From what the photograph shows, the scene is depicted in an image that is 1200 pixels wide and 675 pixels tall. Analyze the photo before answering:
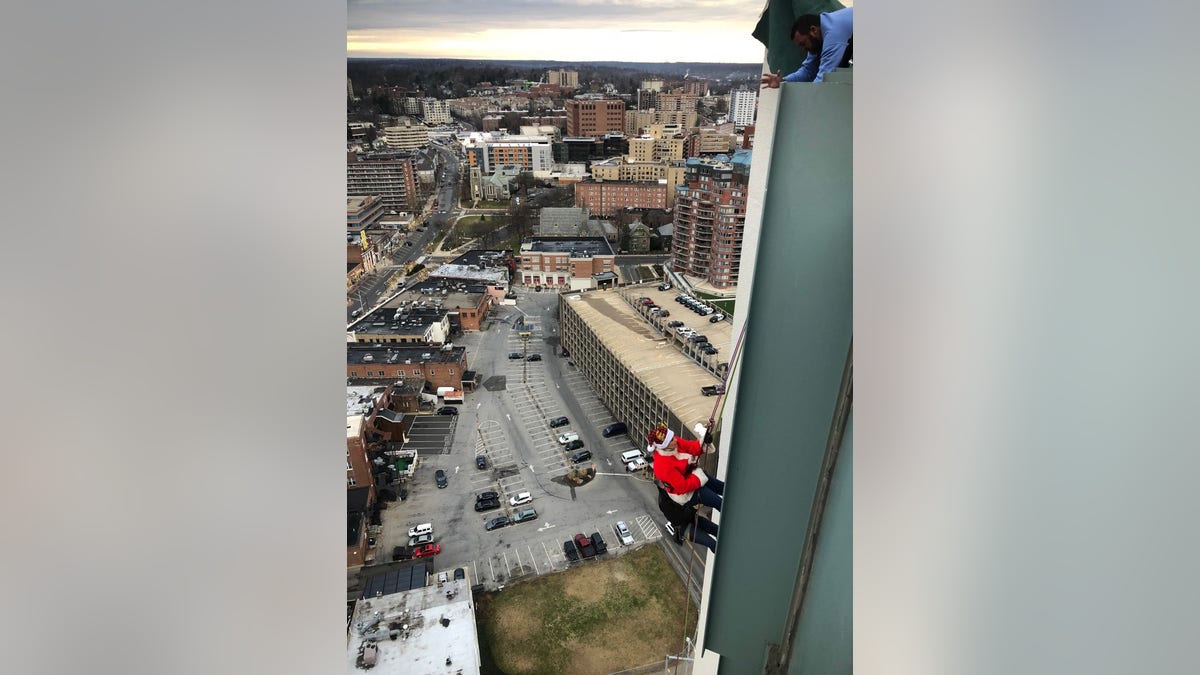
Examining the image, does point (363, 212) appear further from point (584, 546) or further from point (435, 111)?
point (584, 546)

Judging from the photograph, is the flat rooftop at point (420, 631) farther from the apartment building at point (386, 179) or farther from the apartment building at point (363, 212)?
the apartment building at point (386, 179)

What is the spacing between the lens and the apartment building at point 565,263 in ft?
46.1

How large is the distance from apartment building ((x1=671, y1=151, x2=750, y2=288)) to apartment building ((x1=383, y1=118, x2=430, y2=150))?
483 inches

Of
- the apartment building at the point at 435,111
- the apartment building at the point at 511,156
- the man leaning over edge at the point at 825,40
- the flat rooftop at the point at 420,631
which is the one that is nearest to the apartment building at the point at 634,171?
the apartment building at the point at 511,156

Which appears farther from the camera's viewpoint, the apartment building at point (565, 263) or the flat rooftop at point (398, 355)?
the apartment building at point (565, 263)

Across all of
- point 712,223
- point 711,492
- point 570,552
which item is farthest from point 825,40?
point 712,223

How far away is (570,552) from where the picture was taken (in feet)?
22.6

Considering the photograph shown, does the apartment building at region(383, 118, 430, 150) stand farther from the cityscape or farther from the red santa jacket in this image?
the red santa jacket

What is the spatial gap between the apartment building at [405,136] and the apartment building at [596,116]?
6059 millimetres

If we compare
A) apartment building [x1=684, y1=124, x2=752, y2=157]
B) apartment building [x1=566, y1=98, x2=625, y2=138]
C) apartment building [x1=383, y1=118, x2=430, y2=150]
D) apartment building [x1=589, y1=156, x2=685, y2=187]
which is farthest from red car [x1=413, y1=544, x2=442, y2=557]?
apartment building [x1=566, y1=98, x2=625, y2=138]
